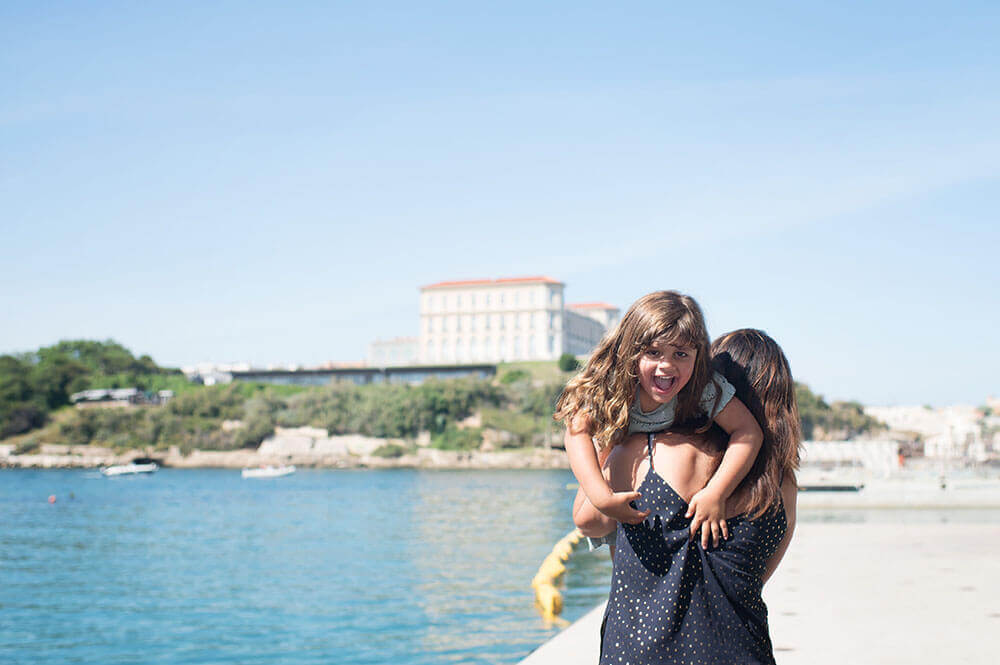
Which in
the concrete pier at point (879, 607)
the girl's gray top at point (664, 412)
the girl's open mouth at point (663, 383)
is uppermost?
the girl's open mouth at point (663, 383)

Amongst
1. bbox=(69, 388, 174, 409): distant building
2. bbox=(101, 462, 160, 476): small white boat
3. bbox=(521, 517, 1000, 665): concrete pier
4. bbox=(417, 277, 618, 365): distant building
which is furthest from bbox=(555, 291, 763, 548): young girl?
bbox=(417, 277, 618, 365): distant building

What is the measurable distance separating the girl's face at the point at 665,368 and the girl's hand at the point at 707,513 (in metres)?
0.23

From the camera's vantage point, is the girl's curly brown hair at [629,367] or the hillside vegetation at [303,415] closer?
the girl's curly brown hair at [629,367]

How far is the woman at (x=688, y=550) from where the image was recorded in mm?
2229

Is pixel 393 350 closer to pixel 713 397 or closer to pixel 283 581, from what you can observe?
pixel 283 581

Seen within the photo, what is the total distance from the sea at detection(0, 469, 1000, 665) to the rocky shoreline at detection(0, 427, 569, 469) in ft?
113

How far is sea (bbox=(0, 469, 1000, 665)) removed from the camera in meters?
11.6

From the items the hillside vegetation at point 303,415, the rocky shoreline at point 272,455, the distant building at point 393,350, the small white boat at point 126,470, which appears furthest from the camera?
the distant building at point 393,350

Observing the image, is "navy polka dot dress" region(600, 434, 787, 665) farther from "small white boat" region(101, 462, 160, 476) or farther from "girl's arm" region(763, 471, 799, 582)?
"small white boat" region(101, 462, 160, 476)

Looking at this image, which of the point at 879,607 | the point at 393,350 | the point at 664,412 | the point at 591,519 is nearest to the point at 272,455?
the point at 393,350

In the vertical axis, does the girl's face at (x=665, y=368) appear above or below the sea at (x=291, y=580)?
above

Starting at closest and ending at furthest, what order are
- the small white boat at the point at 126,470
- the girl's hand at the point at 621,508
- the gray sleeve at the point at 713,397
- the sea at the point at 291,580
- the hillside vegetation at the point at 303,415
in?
the girl's hand at the point at 621,508 < the gray sleeve at the point at 713,397 < the sea at the point at 291,580 < the small white boat at the point at 126,470 < the hillside vegetation at the point at 303,415

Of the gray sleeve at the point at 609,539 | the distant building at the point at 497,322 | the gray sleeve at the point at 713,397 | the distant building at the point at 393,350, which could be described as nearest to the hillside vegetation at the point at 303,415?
→ the distant building at the point at 497,322

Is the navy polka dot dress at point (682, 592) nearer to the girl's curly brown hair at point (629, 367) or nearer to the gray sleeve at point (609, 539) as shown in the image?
the gray sleeve at point (609, 539)
